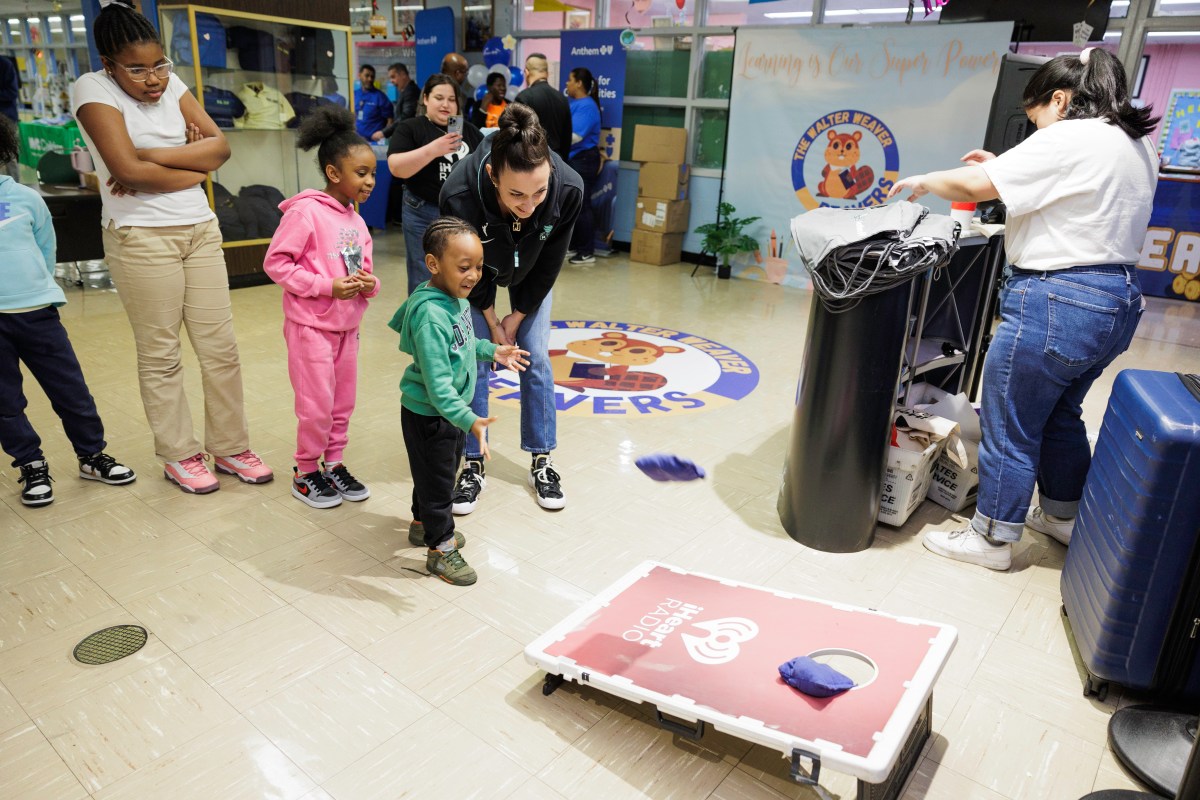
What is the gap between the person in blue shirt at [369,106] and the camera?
8.59 m

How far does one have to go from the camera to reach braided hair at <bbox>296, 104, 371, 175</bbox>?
2.53 m

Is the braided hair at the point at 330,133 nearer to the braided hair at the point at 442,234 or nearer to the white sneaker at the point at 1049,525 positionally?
the braided hair at the point at 442,234

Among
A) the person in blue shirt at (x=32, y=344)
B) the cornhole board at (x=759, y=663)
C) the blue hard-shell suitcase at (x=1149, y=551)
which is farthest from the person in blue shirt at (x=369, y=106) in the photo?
the blue hard-shell suitcase at (x=1149, y=551)

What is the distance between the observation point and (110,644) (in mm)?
2086

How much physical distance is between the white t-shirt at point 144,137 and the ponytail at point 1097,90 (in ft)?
8.77

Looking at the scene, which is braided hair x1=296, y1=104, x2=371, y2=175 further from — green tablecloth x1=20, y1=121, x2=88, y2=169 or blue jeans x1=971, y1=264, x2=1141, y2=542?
green tablecloth x1=20, y1=121, x2=88, y2=169

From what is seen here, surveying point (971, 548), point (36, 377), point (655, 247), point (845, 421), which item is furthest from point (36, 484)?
point (655, 247)

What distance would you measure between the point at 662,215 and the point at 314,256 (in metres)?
5.23

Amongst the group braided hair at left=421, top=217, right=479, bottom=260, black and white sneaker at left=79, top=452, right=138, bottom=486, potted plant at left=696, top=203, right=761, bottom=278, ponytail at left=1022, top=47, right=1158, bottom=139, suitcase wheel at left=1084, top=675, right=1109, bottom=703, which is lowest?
black and white sneaker at left=79, top=452, right=138, bottom=486

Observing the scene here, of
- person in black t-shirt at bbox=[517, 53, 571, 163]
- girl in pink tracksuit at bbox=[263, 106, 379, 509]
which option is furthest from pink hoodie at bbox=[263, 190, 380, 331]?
person in black t-shirt at bbox=[517, 53, 571, 163]

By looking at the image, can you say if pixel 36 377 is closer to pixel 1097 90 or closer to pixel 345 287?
pixel 345 287

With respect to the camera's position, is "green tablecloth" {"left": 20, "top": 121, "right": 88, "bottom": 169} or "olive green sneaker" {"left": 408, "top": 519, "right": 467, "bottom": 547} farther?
"green tablecloth" {"left": 20, "top": 121, "right": 88, "bottom": 169}

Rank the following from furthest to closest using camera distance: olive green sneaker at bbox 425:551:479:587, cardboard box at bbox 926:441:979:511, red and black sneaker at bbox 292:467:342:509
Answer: cardboard box at bbox 926:441:979:511 → red and black sneaker at bbox 292:467:342:509 → olive green sneaker at bbox 425:551:479:587

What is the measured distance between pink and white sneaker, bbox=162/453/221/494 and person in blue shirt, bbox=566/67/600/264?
182 inches
